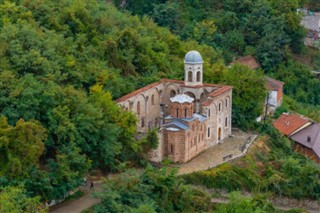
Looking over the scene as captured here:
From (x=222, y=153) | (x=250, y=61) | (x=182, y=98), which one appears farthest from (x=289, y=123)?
(x=250, y=61)

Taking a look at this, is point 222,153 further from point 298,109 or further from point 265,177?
point 298,109

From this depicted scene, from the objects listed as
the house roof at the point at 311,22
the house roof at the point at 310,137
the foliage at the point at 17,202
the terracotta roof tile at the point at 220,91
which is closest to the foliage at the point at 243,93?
the terracotta roof tile at the point at 220,91

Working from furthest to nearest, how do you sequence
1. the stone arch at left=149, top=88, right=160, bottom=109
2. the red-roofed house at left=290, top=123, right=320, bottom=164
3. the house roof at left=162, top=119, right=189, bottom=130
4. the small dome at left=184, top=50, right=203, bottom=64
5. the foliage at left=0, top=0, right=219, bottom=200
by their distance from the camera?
1. the red-roofed house at left=290, top=123, right=320, bottom=164
2. the stone arch at left=149, top=88, right=160, bottom=109
3. the small dome at left=184, top=50, right=203, bottom=64
4. the house roof at left=162, top=119, right=189, bottom=130
5. the foliage at left=0, top=0, right=219, bottom=200

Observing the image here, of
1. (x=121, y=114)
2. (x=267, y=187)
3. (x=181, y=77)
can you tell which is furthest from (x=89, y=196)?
(x=181, y=77)

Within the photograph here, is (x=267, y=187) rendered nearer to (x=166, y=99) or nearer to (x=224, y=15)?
(x=166, y=99)

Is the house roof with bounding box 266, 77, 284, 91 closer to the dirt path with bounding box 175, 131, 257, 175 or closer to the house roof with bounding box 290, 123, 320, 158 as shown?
the house roof with bounding box 290, 123, 320, 158

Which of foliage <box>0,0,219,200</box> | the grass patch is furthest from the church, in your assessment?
the grass patch

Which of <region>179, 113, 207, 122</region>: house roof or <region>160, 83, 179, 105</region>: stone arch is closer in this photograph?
<region>179, 113, 207, 122</region>: house roof
